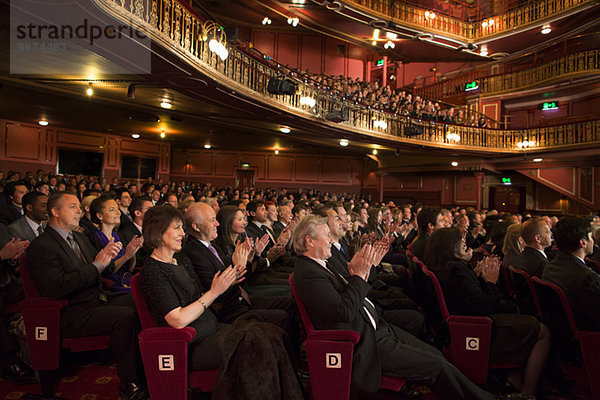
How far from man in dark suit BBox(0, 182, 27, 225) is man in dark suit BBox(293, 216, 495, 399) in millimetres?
3915

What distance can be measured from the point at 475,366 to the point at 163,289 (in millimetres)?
1861

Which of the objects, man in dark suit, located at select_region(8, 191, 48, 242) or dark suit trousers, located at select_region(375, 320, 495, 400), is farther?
man in dark suit, located at select_region(8, 191, 48, 242)

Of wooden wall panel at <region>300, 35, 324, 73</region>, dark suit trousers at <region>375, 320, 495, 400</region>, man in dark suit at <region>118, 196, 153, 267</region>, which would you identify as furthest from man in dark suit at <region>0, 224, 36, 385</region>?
wooden wall panel at <region>300, 35, 324, 73</region>

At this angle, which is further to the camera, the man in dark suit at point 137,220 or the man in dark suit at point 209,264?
the man in dark suit at point 137,220

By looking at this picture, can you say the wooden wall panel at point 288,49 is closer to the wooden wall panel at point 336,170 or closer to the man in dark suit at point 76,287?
the wooden wall panel at point 336,170

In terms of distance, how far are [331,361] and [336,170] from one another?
16.6m

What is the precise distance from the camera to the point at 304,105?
899cm

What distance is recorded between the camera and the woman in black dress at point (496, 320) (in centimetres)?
228

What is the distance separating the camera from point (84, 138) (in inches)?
540

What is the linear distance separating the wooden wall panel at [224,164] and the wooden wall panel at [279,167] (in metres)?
1.73

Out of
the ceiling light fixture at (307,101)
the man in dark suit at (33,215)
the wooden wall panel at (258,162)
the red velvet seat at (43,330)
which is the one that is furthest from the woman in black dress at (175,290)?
the wooden wall panel at (258,162)

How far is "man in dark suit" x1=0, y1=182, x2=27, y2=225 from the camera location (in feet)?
13.9

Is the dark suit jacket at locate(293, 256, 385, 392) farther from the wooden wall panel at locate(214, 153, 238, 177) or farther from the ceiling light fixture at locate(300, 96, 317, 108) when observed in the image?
the wooden wall panel at locate(214, 153, 238, 177)

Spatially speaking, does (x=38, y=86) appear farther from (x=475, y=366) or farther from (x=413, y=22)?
(x=413, y=22)
